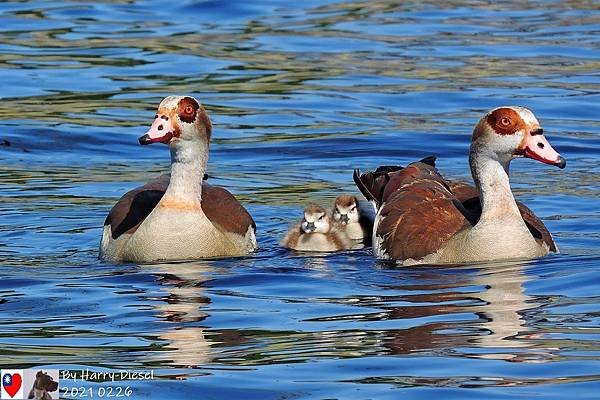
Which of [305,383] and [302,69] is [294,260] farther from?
[302,69]

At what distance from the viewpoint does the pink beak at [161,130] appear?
12.5 m

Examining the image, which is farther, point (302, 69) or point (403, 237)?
point (302, 69)

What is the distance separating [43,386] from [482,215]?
190 inches

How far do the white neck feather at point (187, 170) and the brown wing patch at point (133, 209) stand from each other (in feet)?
1.58

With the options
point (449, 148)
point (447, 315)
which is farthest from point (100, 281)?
point (449, 148)

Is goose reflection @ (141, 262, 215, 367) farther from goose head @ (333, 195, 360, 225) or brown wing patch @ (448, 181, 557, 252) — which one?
brown wing patch @ (448, 181, 557, 252)

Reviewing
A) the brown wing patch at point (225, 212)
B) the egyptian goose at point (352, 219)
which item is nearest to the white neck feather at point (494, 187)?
the egyptian goose at point (352, 219)

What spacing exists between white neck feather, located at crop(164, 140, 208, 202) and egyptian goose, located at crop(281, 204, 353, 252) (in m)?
0.97

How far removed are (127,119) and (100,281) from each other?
7179 mm

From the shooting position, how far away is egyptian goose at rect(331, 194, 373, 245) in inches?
559

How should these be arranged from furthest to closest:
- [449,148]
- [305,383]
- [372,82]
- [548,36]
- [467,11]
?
1. [467,11]
2. [548,36]
3. [372,82]
4. [449,148]
5. [305,383]

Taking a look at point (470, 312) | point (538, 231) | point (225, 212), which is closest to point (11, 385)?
point (470, 312)

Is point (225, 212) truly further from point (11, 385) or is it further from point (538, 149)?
point (11, 385)

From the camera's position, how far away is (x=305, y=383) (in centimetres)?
898
